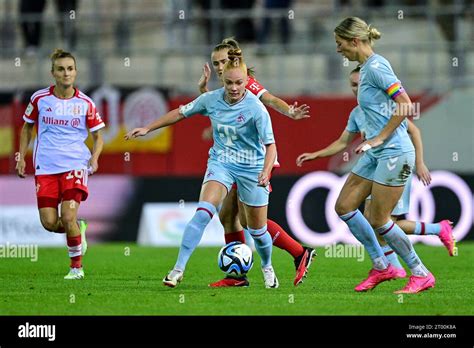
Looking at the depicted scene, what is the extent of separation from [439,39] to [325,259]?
775cm

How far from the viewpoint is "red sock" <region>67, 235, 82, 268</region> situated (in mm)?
12359

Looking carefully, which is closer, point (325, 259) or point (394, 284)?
point (394, 284)

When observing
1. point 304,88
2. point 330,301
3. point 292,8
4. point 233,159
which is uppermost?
point 292,8

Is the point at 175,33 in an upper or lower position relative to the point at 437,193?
upper

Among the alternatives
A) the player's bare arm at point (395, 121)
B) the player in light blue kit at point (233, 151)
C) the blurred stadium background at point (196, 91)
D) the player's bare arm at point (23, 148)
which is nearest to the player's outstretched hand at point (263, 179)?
the player in light blue kit at point (233, 151)

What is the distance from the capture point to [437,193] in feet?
61.2

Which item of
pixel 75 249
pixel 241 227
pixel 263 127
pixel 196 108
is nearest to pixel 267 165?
pixel 263 127

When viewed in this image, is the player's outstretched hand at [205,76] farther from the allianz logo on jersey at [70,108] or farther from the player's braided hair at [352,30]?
the player's braided hair at [352,30]

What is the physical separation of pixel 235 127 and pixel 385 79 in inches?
58.7

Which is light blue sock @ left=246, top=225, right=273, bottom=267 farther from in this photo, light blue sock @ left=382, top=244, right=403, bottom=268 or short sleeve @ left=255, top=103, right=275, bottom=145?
light blue sock @ left=382, top=244, right=403, bottom=268

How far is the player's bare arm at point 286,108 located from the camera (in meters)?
10.9

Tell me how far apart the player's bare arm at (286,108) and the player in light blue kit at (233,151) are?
0.22 m

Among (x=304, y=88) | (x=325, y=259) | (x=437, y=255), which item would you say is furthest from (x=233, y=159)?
(x=304, y=88)
